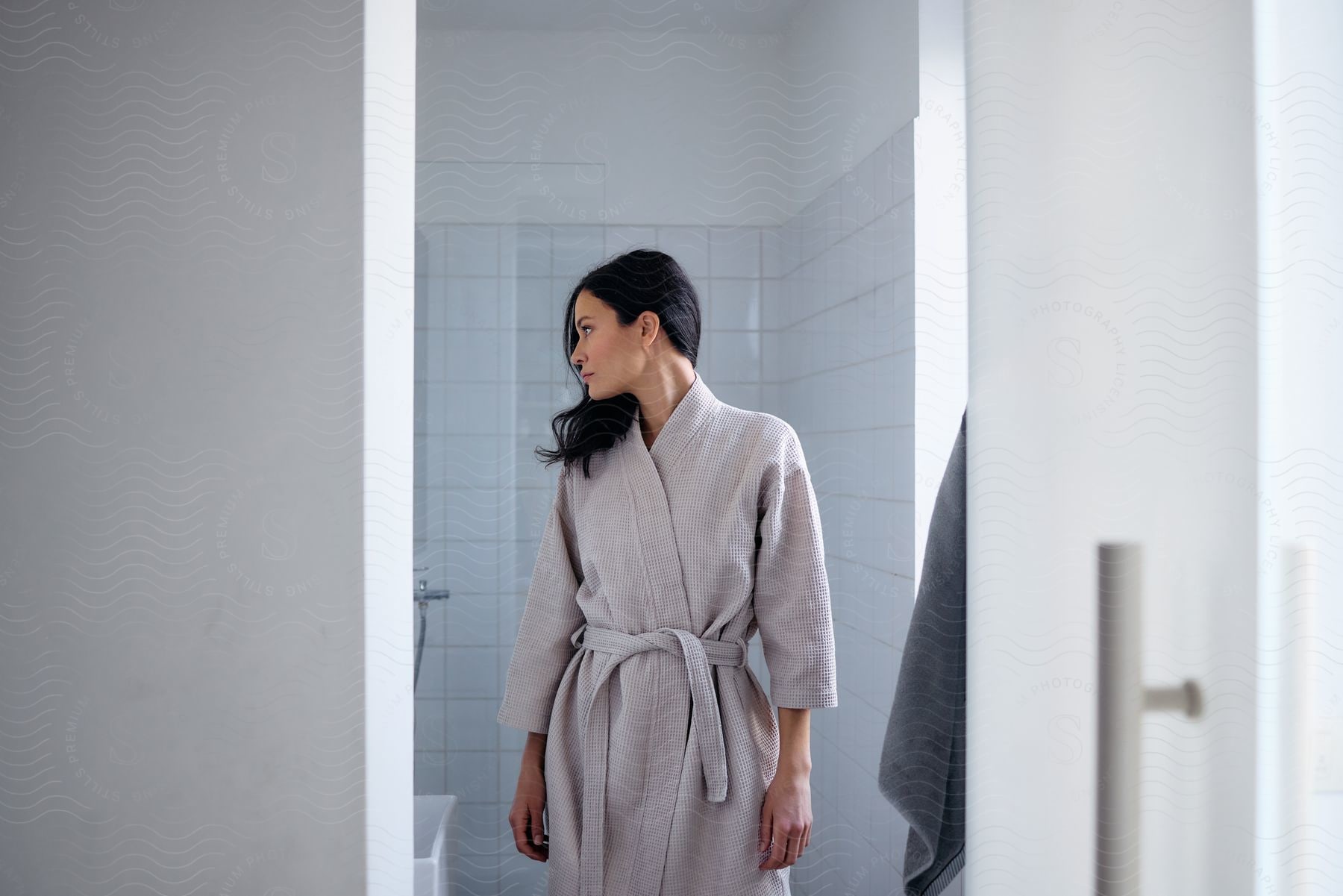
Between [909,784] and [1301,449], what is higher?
[1301,449]

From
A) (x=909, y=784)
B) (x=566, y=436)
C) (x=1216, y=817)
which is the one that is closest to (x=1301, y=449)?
(x=1216, y=817)

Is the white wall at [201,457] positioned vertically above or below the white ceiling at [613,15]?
below

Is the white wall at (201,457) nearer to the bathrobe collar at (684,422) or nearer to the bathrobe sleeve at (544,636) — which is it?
the bathrobe sleeve at (544,636)

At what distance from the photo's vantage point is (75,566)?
888mm

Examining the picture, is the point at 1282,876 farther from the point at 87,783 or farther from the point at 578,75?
the point at 87,783

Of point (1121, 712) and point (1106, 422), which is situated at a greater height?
point (1106, 422)

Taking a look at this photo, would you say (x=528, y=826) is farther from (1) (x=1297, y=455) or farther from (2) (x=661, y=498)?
(1) (x=1297, y=455)

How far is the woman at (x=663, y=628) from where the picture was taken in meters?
0.89

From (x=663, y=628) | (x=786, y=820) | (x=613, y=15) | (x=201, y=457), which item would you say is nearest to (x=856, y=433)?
(x=663, y=628)

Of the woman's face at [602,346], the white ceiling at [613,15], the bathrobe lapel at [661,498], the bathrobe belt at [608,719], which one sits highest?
the white ceiling at [613,15]

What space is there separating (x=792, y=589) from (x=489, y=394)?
0.35 meters

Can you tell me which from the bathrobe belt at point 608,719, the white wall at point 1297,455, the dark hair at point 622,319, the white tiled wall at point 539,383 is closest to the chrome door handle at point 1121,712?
the white wall at point 1297,455

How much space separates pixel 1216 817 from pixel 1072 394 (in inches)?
17.6

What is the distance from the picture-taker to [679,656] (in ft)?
2.92
